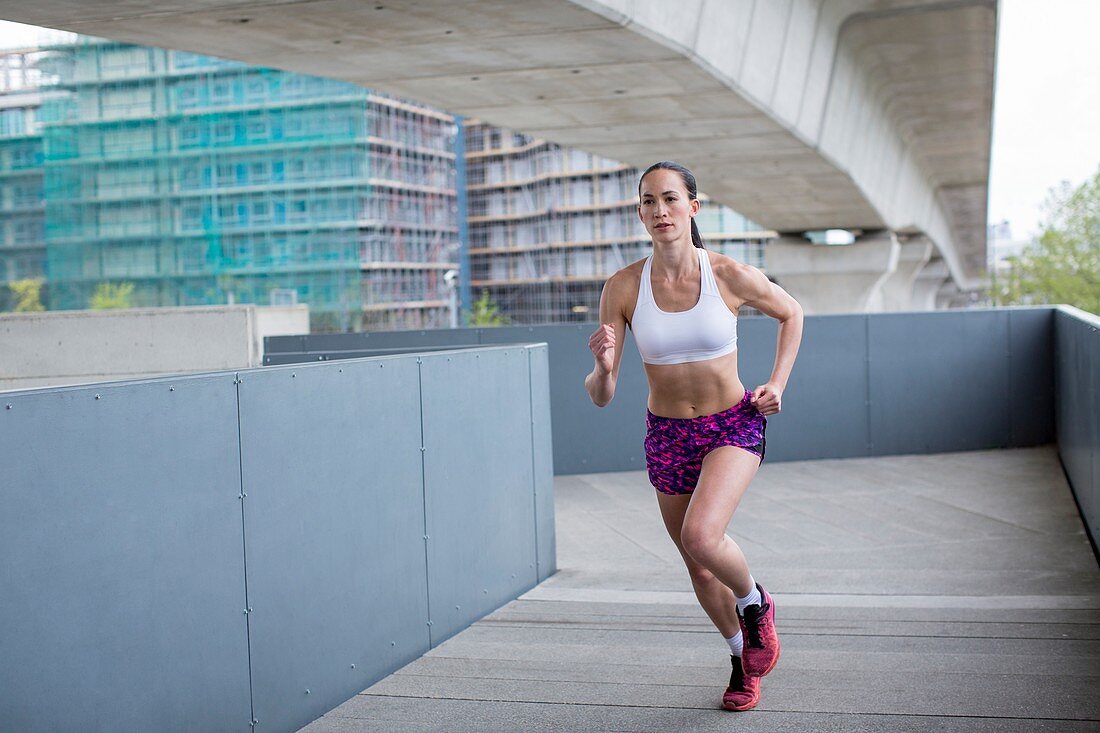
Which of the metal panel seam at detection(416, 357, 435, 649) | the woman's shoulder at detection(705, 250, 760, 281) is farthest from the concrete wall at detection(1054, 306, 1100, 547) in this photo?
the metal panel seam at detection(416, 357, 435, 649)

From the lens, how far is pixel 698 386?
5.03 meters

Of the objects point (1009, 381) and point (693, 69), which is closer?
point (693, 69)

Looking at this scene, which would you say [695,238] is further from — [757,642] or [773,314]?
[757,642]

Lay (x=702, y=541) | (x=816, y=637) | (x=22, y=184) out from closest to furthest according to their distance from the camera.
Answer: (x=702, y=541) → (x=816, y=637) → (x=22, y=184)

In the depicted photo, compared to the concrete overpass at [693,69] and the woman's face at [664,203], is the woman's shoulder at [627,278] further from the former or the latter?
the concrete overpass at [693,69]

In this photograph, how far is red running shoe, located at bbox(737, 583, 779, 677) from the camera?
16.8 feet

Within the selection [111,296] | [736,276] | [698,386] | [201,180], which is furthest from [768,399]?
[201,180]

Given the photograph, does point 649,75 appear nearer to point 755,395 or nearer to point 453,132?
point 755,395

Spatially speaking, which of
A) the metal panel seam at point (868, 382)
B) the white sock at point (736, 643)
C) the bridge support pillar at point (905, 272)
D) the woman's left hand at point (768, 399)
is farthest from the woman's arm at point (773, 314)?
the bridge support pillar at point (905, 272)

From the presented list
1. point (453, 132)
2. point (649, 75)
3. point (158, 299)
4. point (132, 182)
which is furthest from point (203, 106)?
point (649, 75)

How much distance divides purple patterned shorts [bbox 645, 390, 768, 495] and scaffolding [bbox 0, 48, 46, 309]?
37.9 meters

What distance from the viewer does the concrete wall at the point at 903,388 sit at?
14.6 metres

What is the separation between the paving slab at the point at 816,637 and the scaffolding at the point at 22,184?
1364 inches

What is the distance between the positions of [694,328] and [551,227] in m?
79.8
